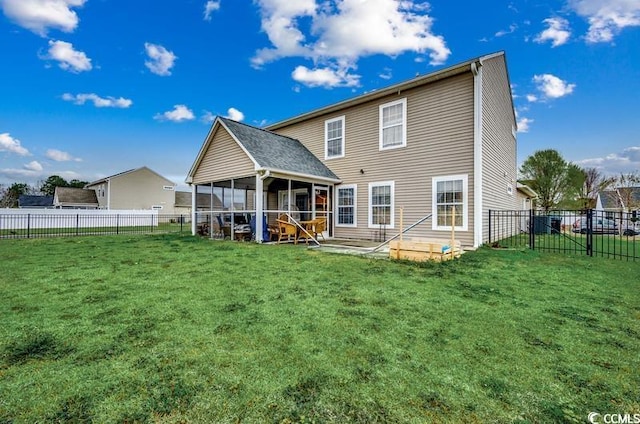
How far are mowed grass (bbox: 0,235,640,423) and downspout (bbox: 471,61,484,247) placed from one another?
3.46m

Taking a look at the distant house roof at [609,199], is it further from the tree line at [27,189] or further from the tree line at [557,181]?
the tree line at [27,189]

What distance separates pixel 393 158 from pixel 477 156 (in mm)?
2872

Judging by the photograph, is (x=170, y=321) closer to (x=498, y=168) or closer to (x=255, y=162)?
(x=255, y=162)

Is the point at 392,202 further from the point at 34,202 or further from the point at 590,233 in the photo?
the point at 34,202

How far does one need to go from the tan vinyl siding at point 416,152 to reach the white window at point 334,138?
8.8 inches

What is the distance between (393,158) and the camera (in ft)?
35.8

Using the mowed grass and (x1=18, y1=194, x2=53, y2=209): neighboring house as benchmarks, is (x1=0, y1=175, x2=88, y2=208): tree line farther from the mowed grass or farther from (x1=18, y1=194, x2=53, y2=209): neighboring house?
the mowed grass

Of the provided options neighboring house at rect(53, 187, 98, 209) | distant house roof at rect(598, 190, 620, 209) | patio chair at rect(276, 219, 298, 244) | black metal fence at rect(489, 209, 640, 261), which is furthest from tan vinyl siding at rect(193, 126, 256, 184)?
neighboring house at rect(53, 187, 98, 209)

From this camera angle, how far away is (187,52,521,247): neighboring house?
9.27 m

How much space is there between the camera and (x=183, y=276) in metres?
5.61

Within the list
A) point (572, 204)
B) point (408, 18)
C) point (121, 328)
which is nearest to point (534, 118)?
point (572, 204)

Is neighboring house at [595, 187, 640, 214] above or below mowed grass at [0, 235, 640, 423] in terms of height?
above

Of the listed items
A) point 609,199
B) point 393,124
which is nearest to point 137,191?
point 393,124

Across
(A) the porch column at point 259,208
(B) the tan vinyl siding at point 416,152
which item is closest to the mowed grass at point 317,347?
(A) the porch column at point 259,208
